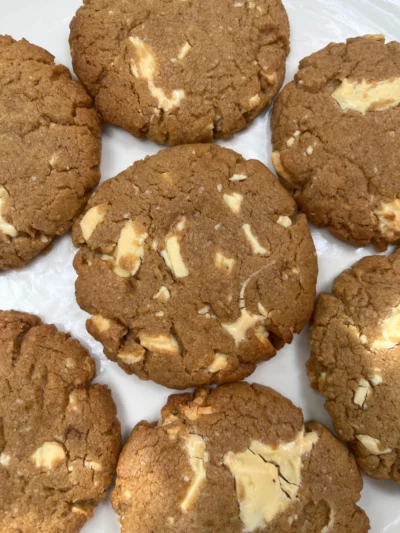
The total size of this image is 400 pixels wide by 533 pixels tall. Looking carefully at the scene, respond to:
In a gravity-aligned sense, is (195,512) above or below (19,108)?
below

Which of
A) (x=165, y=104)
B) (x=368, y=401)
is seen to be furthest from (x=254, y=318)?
(x=165, y=104)

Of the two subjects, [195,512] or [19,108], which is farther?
[19,108]

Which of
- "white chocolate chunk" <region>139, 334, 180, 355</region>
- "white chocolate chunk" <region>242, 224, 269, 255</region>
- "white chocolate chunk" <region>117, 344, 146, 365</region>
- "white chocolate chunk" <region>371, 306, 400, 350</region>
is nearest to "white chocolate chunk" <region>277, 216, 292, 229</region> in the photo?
"white chocolate chunk" <region>242, 224, 269, 255</region>

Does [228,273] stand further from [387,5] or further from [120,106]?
[387,5]

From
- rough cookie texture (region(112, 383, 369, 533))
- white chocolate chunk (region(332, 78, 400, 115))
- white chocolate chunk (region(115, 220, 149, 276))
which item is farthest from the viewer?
white chocolate chunk (region(332, 78, 400, 115))

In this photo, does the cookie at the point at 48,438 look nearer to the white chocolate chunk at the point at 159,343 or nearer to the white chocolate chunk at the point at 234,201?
the white chocolate chunk at the point at 159,343

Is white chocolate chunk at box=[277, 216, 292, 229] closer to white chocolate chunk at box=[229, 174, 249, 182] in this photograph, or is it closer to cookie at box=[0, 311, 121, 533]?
white chocolate chunk at box=[229, 174, 249, 182]

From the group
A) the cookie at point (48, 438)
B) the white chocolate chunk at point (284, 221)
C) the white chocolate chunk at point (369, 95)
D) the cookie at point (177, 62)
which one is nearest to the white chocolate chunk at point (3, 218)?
the cookie at point (48, 438)
